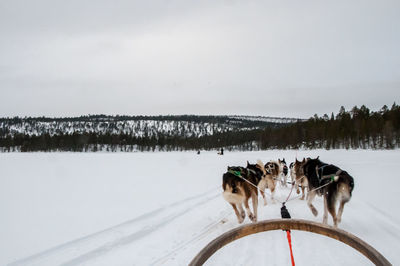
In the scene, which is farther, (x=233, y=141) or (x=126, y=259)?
(x=233, y=141)

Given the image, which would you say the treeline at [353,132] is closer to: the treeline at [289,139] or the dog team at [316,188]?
the treeline at [289,139]

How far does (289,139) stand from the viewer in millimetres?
Answer: 72938

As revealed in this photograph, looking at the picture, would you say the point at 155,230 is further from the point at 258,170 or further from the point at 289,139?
the point at 289,139

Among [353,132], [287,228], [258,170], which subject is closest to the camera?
[287,228]

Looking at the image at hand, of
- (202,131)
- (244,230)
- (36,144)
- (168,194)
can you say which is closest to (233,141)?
(202,131)

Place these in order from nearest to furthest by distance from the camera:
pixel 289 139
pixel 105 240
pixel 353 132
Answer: pixel 105 240 → pixel 353 132 → pixel 289 139

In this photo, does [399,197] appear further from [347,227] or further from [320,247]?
[320,247]

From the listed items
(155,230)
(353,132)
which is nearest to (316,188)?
(155,230)

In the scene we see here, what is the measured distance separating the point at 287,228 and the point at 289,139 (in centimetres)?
7540

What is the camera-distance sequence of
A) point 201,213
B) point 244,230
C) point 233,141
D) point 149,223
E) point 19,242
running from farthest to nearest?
point 233,141 < point 201,213 < point 149,223 < point 19,242 < point 244,230

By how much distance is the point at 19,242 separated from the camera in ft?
14.3

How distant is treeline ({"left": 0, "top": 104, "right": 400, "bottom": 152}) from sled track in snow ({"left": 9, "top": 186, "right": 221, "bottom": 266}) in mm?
56322

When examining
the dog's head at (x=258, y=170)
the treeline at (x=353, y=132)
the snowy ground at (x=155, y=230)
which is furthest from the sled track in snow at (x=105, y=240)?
the treeline at (x=353, y=132)

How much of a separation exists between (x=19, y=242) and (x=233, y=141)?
109 metres
